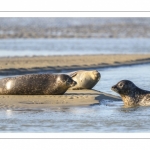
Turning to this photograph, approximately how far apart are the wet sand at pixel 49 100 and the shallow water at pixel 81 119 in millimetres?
225

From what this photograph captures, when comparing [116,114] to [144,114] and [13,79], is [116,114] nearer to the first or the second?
[144,114]

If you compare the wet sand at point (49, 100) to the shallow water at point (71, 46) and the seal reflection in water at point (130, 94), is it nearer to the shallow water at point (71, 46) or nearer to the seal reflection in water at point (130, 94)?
the seal reflection in water at point (130, 94)

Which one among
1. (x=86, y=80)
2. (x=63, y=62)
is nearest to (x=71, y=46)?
(x=63, y=62)

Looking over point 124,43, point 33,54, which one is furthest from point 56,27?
point 33,54

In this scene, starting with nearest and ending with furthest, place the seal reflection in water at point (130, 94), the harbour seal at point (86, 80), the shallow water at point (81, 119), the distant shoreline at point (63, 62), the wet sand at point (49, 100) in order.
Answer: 1. the shallow water at point (81, 119)
2. the wet sand at point (49, 100)
3. the seal reflection in water at point (130, 94)
4. the harbour seal at point (86, 80)
5. the distant shoreline at point (63, 62)

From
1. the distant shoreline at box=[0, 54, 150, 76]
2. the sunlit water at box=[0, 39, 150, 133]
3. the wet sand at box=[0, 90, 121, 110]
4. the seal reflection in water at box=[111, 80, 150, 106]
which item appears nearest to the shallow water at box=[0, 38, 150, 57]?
the distant shoreline at box=[0, 54, 150, 76]

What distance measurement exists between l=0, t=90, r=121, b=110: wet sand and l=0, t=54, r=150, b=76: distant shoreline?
4308mm

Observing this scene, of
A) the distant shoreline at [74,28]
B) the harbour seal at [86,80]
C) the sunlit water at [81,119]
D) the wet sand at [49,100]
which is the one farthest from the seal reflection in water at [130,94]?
the distant shoreline at [74,28]

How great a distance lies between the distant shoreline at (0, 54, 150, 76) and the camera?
60.6 feet

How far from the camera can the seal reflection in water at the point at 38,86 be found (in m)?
13.3

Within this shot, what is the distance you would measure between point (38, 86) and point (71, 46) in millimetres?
13944

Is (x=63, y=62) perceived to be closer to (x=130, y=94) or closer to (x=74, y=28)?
(x=130, y=94)

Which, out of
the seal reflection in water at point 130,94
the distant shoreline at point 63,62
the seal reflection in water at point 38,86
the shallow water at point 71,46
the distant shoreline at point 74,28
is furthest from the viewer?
the distant shoreline at point 74,28

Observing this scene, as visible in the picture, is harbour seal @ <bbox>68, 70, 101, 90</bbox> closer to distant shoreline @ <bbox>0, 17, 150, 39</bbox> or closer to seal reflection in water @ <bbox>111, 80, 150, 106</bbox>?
seal reflection in water @ <bbox>111, 80, 150, 106</bbox>
